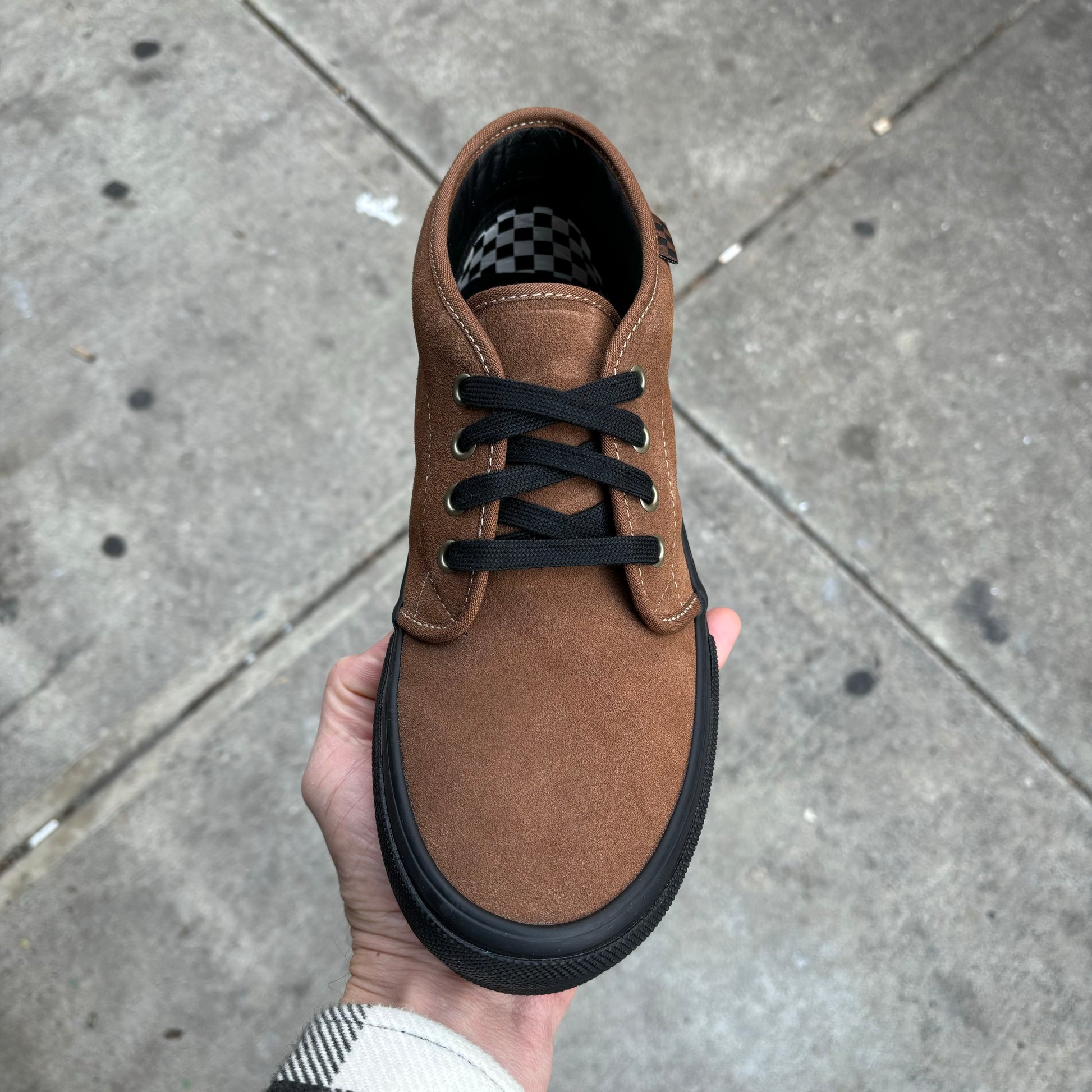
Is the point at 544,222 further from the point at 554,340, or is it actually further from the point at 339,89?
the point at 339,89

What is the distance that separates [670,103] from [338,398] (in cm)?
155

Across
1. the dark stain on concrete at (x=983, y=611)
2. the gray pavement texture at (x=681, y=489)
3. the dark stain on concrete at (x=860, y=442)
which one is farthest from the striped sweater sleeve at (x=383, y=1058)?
the dark stain on concrete at (x=860, y=442)

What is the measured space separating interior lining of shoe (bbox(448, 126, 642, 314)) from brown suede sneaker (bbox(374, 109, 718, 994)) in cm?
1

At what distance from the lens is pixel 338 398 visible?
107 inches

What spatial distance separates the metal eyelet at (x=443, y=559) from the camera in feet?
5.39

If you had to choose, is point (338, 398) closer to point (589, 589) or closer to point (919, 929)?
point (589, 589)

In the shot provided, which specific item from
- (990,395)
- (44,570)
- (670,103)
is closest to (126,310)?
(44,570)

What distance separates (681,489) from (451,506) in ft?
3.81

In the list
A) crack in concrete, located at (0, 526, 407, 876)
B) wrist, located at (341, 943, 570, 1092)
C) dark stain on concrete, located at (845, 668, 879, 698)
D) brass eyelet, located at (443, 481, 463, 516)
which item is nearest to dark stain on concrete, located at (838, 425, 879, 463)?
dark stain on concrete, located at (845, 668, 879, 698)

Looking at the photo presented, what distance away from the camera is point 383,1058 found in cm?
154

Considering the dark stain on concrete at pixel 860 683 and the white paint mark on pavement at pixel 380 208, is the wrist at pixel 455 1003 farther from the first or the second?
the white paint mark on pavement at pixel 380 208

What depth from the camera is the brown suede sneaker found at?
150cm

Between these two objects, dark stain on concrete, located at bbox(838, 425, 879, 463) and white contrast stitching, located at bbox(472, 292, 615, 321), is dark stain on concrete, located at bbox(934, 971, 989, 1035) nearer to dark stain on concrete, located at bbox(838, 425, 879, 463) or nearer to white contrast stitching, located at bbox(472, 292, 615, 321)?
dark stain on concrete, located at bbox(838, 425, 879, 463)

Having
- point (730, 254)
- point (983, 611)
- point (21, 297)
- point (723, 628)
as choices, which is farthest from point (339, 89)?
point (983, 611)
